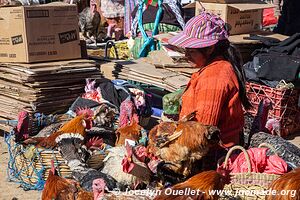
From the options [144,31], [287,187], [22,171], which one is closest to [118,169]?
[22,171]

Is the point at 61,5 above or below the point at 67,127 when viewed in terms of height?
above

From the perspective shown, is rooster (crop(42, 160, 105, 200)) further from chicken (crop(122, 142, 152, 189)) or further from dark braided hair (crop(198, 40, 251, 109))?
dark braided hair (crop(198, 40, 251, 109))

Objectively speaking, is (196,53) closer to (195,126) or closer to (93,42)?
(195,126)

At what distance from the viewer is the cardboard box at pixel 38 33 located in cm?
554

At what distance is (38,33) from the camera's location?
5.62 metres

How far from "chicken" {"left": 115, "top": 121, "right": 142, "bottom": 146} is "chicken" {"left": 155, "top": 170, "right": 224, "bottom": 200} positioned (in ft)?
5.23

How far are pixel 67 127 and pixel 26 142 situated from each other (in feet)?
1.47

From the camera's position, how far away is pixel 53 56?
5.81 m

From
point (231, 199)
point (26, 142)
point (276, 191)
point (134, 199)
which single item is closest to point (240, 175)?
point (231, 199)

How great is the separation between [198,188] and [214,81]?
86 cm

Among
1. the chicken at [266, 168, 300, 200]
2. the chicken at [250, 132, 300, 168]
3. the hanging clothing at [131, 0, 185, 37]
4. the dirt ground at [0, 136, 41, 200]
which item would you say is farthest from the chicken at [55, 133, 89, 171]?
the hanging clothing at [131, 0, 185, 37]

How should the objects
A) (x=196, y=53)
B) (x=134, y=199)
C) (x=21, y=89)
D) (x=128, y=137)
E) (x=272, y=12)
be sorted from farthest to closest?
(x=272, y=12) → (x=21, y=89) → (x=128, y=137) → (x=196, y=53) → (x=134, y=199)

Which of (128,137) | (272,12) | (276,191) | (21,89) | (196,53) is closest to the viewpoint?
(276,191)

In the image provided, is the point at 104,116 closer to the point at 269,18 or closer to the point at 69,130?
the point at 69,130
